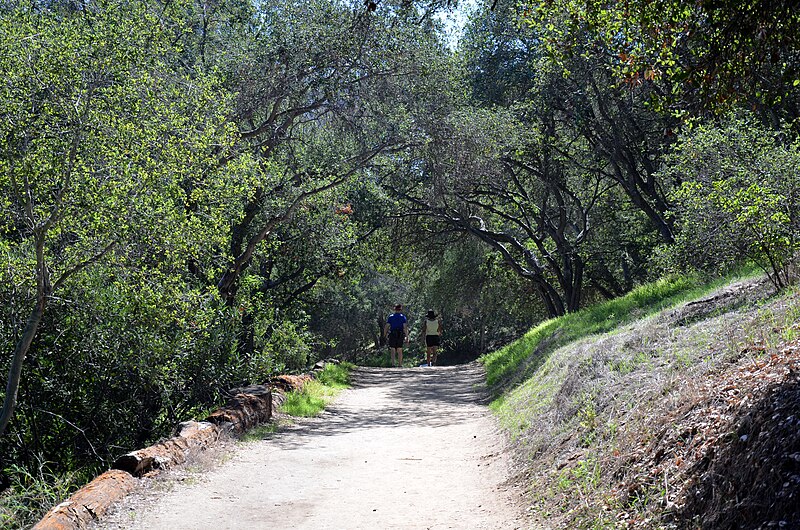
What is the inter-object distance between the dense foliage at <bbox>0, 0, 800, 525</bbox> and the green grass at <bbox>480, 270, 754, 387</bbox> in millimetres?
714

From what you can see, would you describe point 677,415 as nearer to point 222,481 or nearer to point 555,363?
point 222,481

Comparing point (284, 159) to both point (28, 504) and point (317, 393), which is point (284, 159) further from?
point (28, 504)

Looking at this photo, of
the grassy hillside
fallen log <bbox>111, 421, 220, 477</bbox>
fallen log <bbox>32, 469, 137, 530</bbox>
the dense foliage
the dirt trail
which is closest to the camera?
the grassy hillside

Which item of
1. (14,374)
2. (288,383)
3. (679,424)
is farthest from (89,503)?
(288,383)

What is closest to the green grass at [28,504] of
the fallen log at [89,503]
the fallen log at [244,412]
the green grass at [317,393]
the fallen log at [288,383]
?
the fallen log at [89,503]

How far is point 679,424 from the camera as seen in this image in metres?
5.34

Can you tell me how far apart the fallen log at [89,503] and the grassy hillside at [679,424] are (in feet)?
11.3

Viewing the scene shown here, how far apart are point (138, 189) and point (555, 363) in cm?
617

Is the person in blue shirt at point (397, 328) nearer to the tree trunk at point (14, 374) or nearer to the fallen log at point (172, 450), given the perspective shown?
the fallen log at point (172, 450)

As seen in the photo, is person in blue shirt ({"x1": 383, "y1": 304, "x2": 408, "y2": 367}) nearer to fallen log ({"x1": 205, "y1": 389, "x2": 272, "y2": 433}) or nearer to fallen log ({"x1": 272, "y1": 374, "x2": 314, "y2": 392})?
fallen log ({"x1": 272, "y1": 374, "x2": 314, "y2": 392})

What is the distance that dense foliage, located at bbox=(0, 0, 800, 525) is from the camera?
27.2 ft

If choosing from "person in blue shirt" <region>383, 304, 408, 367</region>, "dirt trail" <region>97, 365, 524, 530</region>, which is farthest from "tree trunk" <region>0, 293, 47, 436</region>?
"person in blue shirt" <region>383, 304, 408, 367</region>

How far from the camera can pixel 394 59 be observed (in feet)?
50.4

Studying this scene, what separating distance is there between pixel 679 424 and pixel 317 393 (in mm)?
9989
